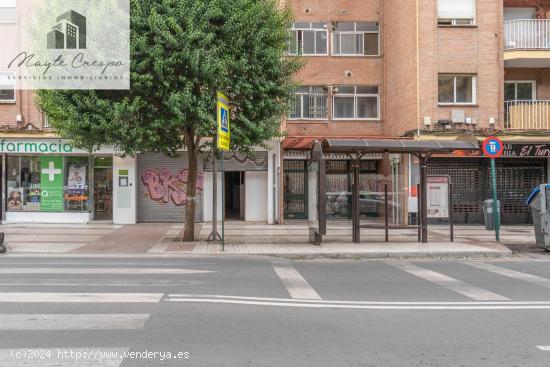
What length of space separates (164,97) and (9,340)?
28.9 feet

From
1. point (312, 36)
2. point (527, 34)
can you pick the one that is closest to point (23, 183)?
point (312, 36)

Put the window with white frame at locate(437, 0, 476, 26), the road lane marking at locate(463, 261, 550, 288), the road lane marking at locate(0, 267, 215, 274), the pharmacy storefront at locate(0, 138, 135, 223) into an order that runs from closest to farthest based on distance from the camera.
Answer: the road lane marking at locate(463, 261, 550, 288) → the road lane marking at locate(0, 267, 215, 274) → the window with white frame at locate(437, 0, 476, 26) → the pharmacy storefront at locate(0, 138, 135, 223)

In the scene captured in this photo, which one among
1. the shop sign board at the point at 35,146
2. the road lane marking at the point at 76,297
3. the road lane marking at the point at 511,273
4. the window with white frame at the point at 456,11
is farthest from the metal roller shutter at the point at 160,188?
the road lane marking at the point at 76,297

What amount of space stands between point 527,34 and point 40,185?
20.2 m

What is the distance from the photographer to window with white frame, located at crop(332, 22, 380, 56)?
23500mm

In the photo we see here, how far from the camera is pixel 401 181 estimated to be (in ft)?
52.2

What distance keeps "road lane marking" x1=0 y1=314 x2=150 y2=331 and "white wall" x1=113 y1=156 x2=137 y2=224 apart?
596 inches

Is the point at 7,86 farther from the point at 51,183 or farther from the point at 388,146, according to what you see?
the point at 388,146

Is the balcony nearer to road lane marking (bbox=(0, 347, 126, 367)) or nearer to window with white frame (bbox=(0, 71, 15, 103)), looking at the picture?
window with white frame (bbox=(0, 71, 15, 103))

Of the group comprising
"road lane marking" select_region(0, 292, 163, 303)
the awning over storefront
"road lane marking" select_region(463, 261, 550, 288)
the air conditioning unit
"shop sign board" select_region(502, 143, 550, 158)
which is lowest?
"road lane marking" select_region(463, 261, 550, 288)

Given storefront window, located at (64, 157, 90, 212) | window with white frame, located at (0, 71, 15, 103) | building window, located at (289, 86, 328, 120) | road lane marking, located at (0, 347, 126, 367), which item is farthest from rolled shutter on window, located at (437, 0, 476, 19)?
road lane marking, located at (0, 347, 126, 367)

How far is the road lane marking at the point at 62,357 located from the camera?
4.57 meters

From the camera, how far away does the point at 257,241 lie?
15531mm

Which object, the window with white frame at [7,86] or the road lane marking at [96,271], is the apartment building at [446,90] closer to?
the road lane marking at [96,271]
